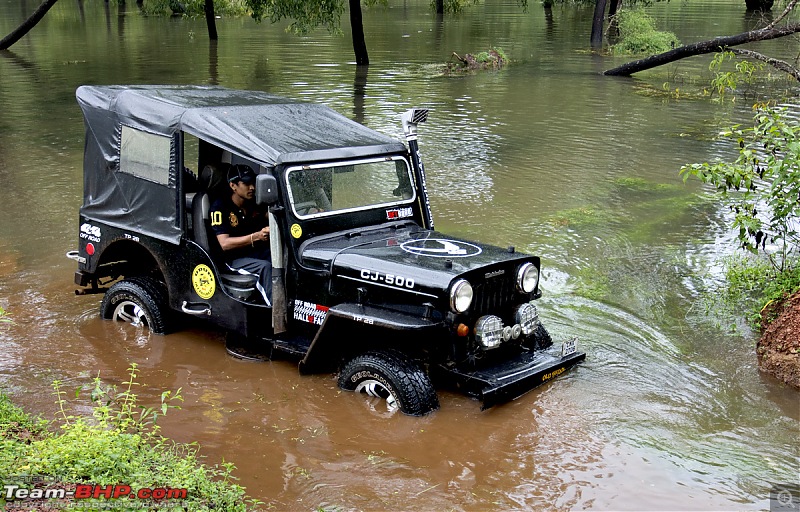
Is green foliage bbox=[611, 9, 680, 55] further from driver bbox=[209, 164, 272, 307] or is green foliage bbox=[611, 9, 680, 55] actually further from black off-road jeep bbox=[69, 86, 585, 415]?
driver bbox=[209, 164, 272, 307]

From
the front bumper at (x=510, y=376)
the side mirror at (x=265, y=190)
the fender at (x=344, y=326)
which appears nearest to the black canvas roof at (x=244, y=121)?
the side mirror at (x=265, y=190)

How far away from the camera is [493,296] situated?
6.36m

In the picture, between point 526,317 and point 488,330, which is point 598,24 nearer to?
point 526,317

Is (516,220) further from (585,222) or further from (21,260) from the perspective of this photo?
(21,260)

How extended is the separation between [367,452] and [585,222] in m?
6.43

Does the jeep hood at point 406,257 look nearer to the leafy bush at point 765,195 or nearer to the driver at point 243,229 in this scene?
A: the driver at point 243,229

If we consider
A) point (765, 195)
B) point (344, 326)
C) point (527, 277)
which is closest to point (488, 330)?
point (527, 277)

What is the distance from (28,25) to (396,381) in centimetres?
2393

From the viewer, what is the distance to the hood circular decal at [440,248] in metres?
6.50

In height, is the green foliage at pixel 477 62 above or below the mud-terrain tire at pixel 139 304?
above

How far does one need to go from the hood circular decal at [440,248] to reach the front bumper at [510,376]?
855 mm

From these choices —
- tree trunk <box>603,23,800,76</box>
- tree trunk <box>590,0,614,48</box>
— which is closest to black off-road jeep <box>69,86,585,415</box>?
tree trunk <box>603,23,800,76</box>

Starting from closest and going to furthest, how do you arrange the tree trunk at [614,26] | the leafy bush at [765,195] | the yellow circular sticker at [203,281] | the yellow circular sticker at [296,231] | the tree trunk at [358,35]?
the yellow circular sticker at [296,231] < the yellow circular sticker at [203,281] < the leafy bush at [765,195] < the tree trunk at [358,35] < the tree trunk at [614,26]

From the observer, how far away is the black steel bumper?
606 cm
